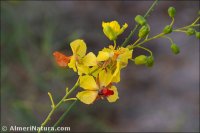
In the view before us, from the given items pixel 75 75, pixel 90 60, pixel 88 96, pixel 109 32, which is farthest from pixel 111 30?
pixel 75 75

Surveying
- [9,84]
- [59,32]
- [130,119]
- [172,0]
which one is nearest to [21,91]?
[9,84]

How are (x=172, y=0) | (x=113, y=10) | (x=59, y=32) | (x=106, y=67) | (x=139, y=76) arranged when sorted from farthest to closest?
(x=172, y=0)
(x=113, y=10)
(x=139, y=76)
(x=59, y=32)
(x=106, y=67)

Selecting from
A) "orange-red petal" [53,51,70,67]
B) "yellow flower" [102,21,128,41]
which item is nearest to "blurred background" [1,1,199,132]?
"orange-red petal" [53,51,70,67]

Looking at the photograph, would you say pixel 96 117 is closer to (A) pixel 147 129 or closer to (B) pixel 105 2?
(A) pixel 147 129

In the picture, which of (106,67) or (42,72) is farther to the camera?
(42,72)

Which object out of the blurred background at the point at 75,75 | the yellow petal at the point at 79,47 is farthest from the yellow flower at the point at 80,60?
the blurred background at the point at 75,75

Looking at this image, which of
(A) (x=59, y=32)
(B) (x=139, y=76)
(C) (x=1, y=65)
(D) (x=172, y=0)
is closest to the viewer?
(C) (x=1, y=65)

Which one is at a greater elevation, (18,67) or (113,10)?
(113,10)
